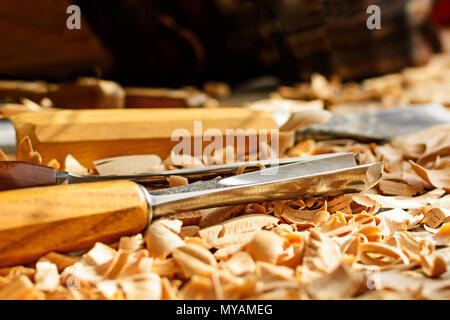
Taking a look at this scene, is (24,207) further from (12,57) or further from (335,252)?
(12,57)

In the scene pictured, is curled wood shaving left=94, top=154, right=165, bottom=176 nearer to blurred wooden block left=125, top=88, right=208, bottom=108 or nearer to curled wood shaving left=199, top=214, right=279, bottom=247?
curled wood shaving left=199, top=214, right=279, bottom=247

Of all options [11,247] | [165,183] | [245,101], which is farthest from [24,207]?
[245,101]

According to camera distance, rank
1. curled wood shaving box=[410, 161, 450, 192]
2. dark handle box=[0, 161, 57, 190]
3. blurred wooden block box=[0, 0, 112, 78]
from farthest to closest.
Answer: blurred wooden block box=[0, 0, 112, 78], curled wood shaving box=[410, 161, 450, 192], dark handle box=[0, 161, 57, 190]

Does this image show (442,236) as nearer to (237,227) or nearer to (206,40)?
(237,227)

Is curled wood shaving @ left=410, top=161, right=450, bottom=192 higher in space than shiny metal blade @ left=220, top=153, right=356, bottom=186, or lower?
lower

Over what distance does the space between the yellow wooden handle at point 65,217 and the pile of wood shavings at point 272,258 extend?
17 millimetres

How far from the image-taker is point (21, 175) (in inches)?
19.9

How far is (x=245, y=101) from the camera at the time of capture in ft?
5.07

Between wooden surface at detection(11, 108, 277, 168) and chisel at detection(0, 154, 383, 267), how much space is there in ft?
0.88

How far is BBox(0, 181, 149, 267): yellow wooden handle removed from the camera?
42cm

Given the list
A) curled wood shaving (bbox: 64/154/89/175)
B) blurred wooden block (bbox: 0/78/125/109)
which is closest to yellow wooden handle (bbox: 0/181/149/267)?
curled wood shaving (bbox: 64/154/89/175)

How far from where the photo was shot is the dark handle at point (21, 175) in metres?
0.50
